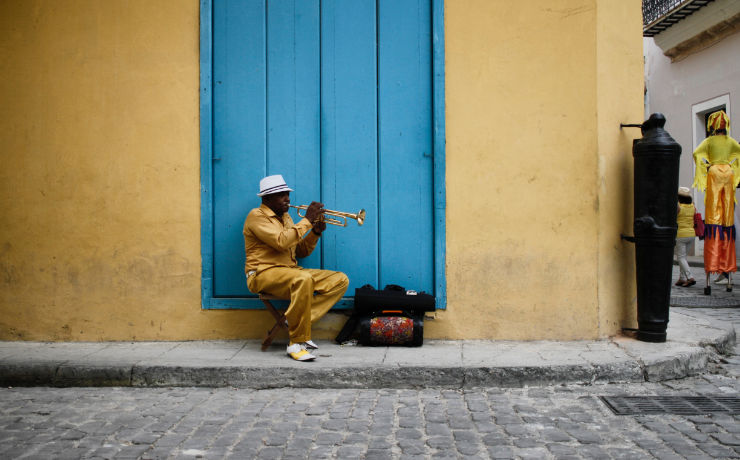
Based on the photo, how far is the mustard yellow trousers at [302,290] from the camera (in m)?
5.04

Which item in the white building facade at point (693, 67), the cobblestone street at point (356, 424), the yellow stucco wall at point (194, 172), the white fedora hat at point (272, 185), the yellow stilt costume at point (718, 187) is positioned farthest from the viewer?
the white building facade at point (693, 67)

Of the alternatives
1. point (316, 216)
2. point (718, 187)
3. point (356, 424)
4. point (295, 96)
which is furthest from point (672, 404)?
point (718, 187)

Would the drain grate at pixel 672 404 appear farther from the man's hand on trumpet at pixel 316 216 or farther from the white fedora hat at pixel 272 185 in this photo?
the white fedora hat at pixel 272 185

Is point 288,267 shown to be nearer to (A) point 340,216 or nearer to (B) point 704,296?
(A) point 340,216

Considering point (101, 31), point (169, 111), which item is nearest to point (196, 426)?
point (169, 111)

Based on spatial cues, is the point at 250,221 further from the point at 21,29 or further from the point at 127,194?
the point at 21,29

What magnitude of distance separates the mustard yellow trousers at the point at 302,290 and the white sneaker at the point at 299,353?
0.07 m

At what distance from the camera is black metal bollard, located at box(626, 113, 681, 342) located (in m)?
5.33

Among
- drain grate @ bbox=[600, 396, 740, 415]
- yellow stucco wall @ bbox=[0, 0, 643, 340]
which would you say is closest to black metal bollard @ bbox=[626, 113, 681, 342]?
yellow stucco wall @ bbox=[0, 0, 643, 340]

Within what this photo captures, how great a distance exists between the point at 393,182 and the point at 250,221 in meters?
1.36

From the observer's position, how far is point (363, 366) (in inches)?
184

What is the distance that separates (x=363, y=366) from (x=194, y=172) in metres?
2.40

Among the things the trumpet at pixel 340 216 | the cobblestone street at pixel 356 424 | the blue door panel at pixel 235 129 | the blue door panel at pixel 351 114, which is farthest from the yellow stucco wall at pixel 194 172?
the cobblestone street at pixel 356 424

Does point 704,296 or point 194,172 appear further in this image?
point 704,296
